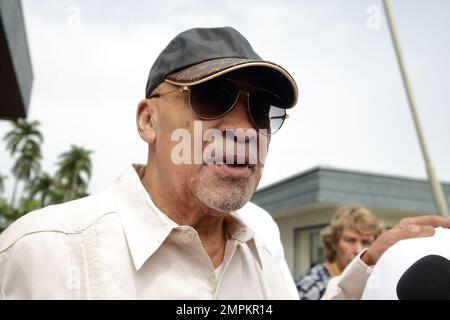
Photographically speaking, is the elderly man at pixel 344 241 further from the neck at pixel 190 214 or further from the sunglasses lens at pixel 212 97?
the sunglasses lens at pixel 212 97

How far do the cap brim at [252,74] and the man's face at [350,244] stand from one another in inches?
102

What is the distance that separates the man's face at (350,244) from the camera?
11.7 ft

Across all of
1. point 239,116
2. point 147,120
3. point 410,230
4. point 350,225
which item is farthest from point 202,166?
point 350,225

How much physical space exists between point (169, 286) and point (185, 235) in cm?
14

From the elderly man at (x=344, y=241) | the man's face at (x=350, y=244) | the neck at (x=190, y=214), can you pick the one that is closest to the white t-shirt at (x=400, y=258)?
the neck at (x=190, y=214)

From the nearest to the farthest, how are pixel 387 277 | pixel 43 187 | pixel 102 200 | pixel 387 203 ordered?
pixel 102 200 < pixel 387 277 < pixel 387 203 < pixel 43 187

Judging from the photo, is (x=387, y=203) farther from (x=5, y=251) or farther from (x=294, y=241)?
(x=5, y=251)

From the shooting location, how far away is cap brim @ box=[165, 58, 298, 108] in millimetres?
1146

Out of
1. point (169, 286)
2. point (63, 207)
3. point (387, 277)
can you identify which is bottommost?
point (387, 277)

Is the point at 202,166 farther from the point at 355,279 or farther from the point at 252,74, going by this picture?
the point at 355,279

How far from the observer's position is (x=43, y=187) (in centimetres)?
4662

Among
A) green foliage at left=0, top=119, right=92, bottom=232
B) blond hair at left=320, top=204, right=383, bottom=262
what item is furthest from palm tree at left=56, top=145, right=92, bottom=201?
blond hair at left=320, top=204, right=383, bottom=262

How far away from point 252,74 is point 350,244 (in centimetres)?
275
